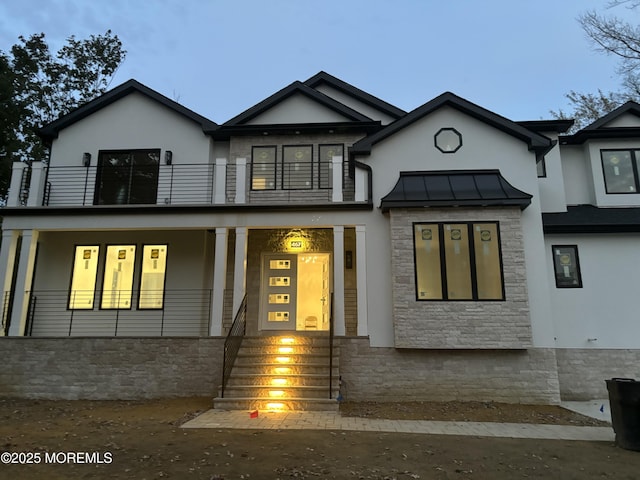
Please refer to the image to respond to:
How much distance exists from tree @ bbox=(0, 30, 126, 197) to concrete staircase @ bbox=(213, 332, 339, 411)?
1389 cm

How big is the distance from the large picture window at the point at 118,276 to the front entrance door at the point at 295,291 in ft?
12.5

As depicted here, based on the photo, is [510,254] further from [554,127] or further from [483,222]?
[554,127]

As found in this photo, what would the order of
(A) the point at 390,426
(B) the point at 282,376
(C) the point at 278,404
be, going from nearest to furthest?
1. (A) the point at 390,426
2. (C) the point at 278,404
3. (B) the point at 282,376

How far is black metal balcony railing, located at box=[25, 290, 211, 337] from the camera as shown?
37.1 ft

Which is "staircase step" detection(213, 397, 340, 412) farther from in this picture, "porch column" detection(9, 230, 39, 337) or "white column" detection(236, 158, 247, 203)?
"porch column" detection(9, 230, 39, 337)

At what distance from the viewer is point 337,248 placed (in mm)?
10141

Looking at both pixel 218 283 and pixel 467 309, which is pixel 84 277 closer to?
pixel 218 283

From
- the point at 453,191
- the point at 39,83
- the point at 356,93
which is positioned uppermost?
the point at 39,83

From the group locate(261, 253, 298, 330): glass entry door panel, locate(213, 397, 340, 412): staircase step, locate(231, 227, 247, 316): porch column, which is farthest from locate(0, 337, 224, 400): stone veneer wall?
locate(261, 253, 298, 330): glass entry door panel

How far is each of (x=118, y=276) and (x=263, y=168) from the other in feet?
17.0

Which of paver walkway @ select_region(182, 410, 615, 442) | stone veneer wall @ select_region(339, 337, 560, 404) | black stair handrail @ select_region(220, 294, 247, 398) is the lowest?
paver walkway @ select_region(182, 410, 615, 442)

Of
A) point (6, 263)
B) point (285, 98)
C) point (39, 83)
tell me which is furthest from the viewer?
point (39, 83)

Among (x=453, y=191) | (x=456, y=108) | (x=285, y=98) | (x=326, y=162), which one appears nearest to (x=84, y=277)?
(x=326, y=162)

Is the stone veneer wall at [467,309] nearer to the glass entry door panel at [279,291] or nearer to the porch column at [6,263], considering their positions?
the glass entry door panel at [279,291]
